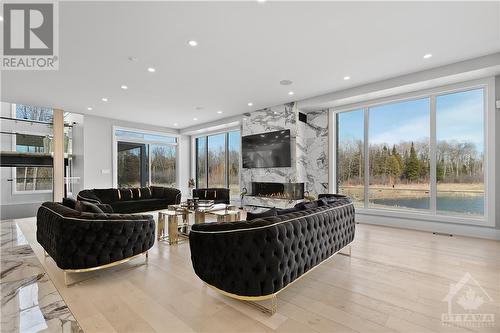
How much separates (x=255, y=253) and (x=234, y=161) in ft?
22.4

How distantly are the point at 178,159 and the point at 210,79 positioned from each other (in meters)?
5.87

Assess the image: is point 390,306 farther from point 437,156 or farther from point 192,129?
point 192,129

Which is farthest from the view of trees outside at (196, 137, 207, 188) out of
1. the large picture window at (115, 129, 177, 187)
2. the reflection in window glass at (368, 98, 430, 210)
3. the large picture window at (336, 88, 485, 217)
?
the reflection in window glass at (368, 98, 430, 210)

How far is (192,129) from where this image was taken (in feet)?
30.8

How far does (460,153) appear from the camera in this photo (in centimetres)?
471

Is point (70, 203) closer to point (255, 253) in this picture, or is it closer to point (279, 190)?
point (255, 253)

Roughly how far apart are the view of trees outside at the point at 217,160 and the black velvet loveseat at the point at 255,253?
22.4ft

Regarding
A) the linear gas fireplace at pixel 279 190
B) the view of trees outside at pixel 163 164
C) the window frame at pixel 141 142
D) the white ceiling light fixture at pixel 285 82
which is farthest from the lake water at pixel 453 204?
the view of trees outside at pixel 163 164

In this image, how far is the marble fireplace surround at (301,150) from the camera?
6.38 m

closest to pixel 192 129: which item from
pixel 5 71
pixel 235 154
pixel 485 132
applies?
pixel 235 154

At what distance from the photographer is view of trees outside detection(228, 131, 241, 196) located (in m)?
8.55

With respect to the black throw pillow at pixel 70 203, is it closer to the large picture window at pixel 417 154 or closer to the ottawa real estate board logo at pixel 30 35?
the ottawa real estate board logo at pixel 30 35
